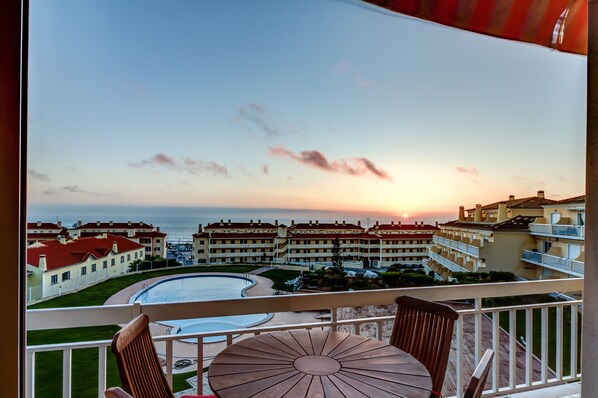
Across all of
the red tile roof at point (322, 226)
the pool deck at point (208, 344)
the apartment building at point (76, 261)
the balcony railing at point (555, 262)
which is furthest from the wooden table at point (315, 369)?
the balcony railing at point (555, 262)

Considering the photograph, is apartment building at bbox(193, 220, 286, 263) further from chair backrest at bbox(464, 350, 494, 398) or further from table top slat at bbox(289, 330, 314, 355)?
chair backrest at bbox(464, 350, 494, 398)

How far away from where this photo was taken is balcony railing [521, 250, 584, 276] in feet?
9.62

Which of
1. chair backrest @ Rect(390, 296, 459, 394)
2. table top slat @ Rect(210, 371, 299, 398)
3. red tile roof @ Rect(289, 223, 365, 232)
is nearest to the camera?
table top slat @ Rect(210, 371, 299, 398)

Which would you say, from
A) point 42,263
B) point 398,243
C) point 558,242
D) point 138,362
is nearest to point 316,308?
point 138,362

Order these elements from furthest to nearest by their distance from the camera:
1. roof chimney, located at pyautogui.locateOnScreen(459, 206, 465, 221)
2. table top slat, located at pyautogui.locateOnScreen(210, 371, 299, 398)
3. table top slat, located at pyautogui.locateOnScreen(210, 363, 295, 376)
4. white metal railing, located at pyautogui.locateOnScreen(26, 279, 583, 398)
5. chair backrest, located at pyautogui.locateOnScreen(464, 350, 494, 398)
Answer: roof chimney, located at pyautogui.locateOnScreen(459, 206, 465, 221)
white metal railing, located at pyautogui.locateOnScreen(26, 279, 583, 398)
table top slat, located at pyautogui.locateOnScreen(210, 363, 295, 376)
table top slat, located at pyautogui.locateOnScreen(210, 371, 299, 398)
chair backrest, located at pyautogui.locateOnScreen(464, 350, 494, 398)

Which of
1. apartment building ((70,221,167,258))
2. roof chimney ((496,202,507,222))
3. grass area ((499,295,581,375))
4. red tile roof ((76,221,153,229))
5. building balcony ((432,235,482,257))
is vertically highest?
roof chimney ((496,202,507,222))

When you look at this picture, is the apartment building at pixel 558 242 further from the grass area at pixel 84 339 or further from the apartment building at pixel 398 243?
the grass area at pixel 84 339

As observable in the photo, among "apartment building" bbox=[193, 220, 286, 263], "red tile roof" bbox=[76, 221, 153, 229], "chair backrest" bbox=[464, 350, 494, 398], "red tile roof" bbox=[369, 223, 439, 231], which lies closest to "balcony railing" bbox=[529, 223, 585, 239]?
"red tile roof" bbox=[369, 223, 439, 231]

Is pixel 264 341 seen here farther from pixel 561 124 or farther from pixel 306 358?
pixel 561 124

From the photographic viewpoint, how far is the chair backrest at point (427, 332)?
2064 mm

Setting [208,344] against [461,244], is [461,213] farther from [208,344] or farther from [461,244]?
[208,344]

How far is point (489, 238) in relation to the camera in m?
3.63

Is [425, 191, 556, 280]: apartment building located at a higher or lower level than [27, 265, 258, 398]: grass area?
higher

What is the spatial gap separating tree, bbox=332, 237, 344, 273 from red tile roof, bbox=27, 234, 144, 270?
6.03ft
